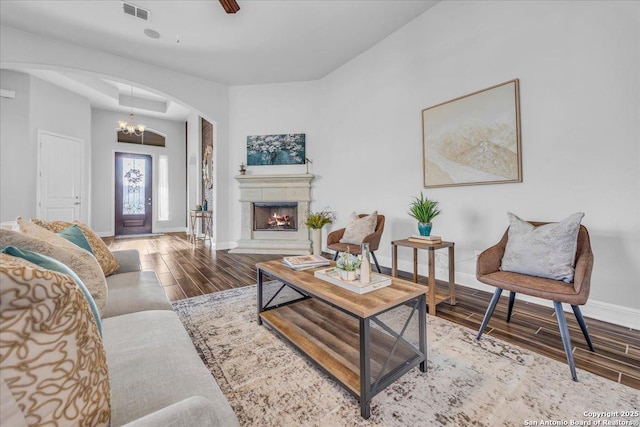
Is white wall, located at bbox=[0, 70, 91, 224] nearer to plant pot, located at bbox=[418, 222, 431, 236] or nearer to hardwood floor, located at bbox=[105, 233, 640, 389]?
hardwood floor, located at bbox=[105, 233, 640, 389]

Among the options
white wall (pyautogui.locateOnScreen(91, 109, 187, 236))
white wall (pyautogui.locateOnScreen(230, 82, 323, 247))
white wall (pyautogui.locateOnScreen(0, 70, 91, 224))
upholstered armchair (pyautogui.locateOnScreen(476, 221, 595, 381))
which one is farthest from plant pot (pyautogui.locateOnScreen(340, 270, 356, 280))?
white wall (pyautogui.locateOnScreen(91, 109, 187, 236))

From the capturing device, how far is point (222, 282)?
124 inches

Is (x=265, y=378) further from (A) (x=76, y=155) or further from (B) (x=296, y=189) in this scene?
(A) (x=76, y=155)

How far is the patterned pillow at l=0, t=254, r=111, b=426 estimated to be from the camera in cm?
45

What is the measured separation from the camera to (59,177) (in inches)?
219

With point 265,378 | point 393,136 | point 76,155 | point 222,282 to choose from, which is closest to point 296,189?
point 393,136

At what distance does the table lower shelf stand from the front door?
7430mm

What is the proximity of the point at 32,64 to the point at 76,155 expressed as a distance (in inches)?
112

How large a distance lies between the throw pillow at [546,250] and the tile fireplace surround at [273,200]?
3.39m

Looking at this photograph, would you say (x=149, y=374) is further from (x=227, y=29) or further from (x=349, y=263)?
(x=227, y=29)

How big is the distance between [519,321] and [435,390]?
1.23 m

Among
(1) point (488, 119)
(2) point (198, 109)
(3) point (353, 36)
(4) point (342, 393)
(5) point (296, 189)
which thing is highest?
(3) point (353, 36)

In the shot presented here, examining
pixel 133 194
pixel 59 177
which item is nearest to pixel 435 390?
pixel 59 177

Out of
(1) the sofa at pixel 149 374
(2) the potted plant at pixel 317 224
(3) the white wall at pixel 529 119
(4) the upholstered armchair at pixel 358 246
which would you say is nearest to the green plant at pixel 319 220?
(2) the potted plant at pixel 317 224
